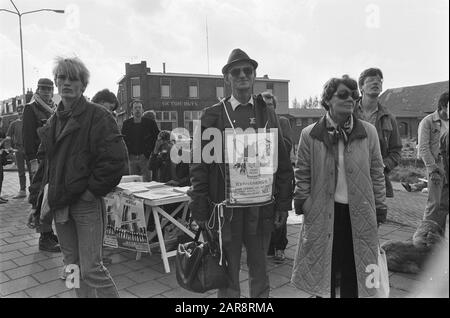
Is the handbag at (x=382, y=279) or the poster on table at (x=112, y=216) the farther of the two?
the poster on table at (x=112, y=216)

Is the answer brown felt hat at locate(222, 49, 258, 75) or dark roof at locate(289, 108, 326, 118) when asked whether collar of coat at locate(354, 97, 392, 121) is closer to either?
brown felt hat at locate(222, 49, 258, 75)

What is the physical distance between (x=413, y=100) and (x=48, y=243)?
53.1m

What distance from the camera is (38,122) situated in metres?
4.10

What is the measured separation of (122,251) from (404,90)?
55340mm

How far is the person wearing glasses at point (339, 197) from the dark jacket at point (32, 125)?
2979 mm

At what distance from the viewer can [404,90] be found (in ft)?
169

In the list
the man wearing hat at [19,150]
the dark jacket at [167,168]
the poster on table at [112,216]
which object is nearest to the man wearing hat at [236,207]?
the poster on table at [112,216]

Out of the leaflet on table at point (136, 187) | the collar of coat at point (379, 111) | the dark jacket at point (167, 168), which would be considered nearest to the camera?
the collar of coat at point (379, 111)

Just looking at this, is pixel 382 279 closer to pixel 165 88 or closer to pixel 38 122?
pixel 38 122

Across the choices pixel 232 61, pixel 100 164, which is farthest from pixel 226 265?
pixel 232 61

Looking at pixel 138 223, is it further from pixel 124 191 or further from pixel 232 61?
pixel 232 61

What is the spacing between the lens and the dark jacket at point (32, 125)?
157 inches

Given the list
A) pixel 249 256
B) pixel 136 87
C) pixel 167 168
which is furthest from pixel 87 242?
pixel 136 87

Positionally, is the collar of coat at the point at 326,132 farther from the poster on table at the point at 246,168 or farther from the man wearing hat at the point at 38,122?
the man wearing hat at the point at 38,122
